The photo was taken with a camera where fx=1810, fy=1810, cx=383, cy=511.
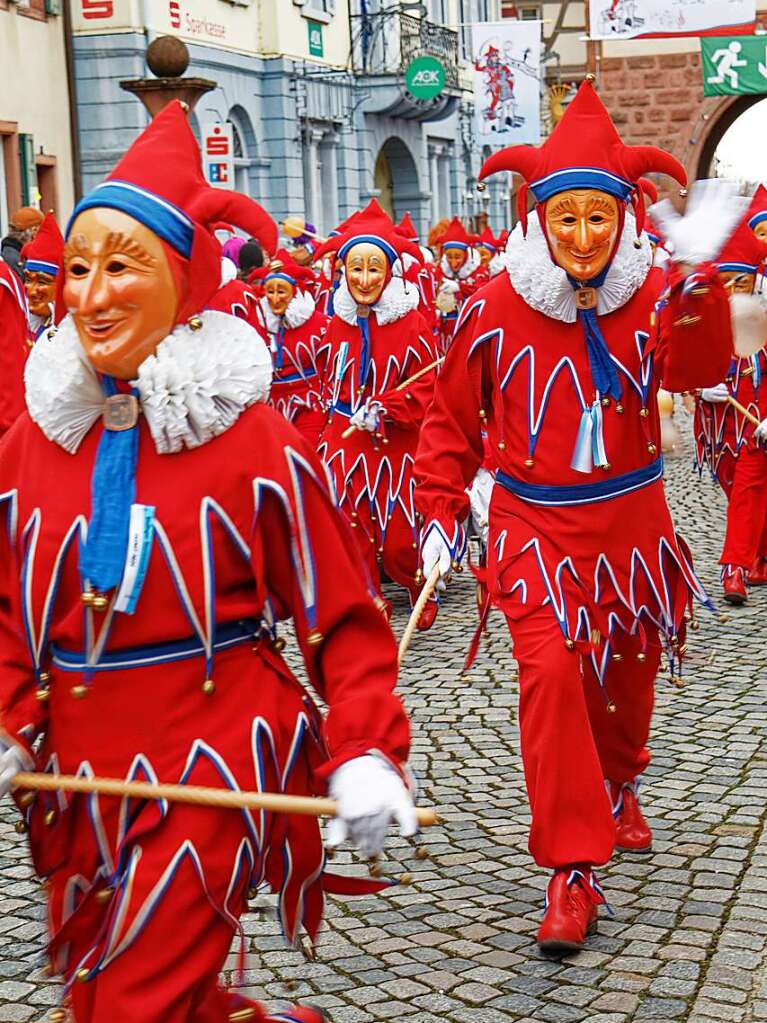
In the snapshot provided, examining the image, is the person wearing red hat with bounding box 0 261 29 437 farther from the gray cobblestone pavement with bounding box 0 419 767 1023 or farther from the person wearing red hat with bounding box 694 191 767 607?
the person wearing red hat with bounding box 694 191 767 607

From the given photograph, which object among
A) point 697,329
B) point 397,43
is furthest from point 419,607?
point 397,43

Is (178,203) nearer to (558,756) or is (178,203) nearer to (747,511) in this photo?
(558,756)

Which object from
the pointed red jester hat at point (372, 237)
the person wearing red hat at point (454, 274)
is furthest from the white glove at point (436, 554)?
the person wearing red hat at point (454, 274)

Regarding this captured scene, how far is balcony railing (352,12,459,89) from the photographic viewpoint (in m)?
31.0

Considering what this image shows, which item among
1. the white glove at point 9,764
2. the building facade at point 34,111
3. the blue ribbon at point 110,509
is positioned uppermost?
the building facade at point 34,111

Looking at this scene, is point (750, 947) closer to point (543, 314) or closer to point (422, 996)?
point (422, 996)

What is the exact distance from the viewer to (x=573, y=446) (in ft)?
15.4

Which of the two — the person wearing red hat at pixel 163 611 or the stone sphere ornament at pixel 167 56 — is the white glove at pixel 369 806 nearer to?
the person wearing red hat at pixel 163 611

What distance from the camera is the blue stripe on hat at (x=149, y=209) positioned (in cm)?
311

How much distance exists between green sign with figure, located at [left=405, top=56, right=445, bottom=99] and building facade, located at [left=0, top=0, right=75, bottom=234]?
1016 centimetres

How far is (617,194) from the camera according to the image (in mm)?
4715

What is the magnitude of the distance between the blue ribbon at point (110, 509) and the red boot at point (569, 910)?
187cm

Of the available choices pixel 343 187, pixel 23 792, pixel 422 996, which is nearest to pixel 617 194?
pixel 422 996

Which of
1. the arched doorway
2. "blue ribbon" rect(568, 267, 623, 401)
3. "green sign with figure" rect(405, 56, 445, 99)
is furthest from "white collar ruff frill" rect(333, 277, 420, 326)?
the arched doorway
